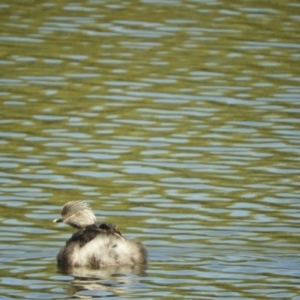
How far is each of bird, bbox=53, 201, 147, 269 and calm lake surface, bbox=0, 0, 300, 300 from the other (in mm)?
107

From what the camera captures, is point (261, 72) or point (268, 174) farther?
point (261, 72)

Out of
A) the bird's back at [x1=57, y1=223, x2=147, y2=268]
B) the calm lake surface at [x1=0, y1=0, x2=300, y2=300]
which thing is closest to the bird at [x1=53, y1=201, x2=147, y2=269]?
the bird's back at [x1=57, y1=223, x2=147, y2=268]

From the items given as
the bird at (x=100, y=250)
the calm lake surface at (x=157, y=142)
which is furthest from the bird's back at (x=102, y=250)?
the calm lake surface at (x=157, y=142)

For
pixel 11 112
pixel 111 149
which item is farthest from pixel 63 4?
pixel 111 149

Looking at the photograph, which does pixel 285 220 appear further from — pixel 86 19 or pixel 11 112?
pixel 86 19

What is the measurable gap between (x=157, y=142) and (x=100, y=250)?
4.79 m

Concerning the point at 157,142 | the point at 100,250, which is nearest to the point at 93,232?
the point at 100,250

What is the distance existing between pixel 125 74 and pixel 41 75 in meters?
1.11

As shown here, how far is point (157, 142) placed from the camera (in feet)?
51.6

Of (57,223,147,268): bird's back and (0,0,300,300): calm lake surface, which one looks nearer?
(0,0,300,300): calm lake surface

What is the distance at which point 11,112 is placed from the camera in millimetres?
16844

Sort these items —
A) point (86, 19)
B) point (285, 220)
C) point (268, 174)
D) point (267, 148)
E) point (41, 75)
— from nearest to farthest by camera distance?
point (285, 220), point (268, 174), point (267, 148), point (41, 75), point (86, 19)

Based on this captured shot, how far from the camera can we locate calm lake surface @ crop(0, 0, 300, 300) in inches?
427

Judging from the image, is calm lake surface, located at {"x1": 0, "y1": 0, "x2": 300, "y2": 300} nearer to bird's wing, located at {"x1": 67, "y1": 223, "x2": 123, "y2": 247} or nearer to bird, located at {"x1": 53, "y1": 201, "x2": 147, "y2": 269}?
bird, located at {"x1": 53, "y1": 201, "x2": 147, "y2": 269}
